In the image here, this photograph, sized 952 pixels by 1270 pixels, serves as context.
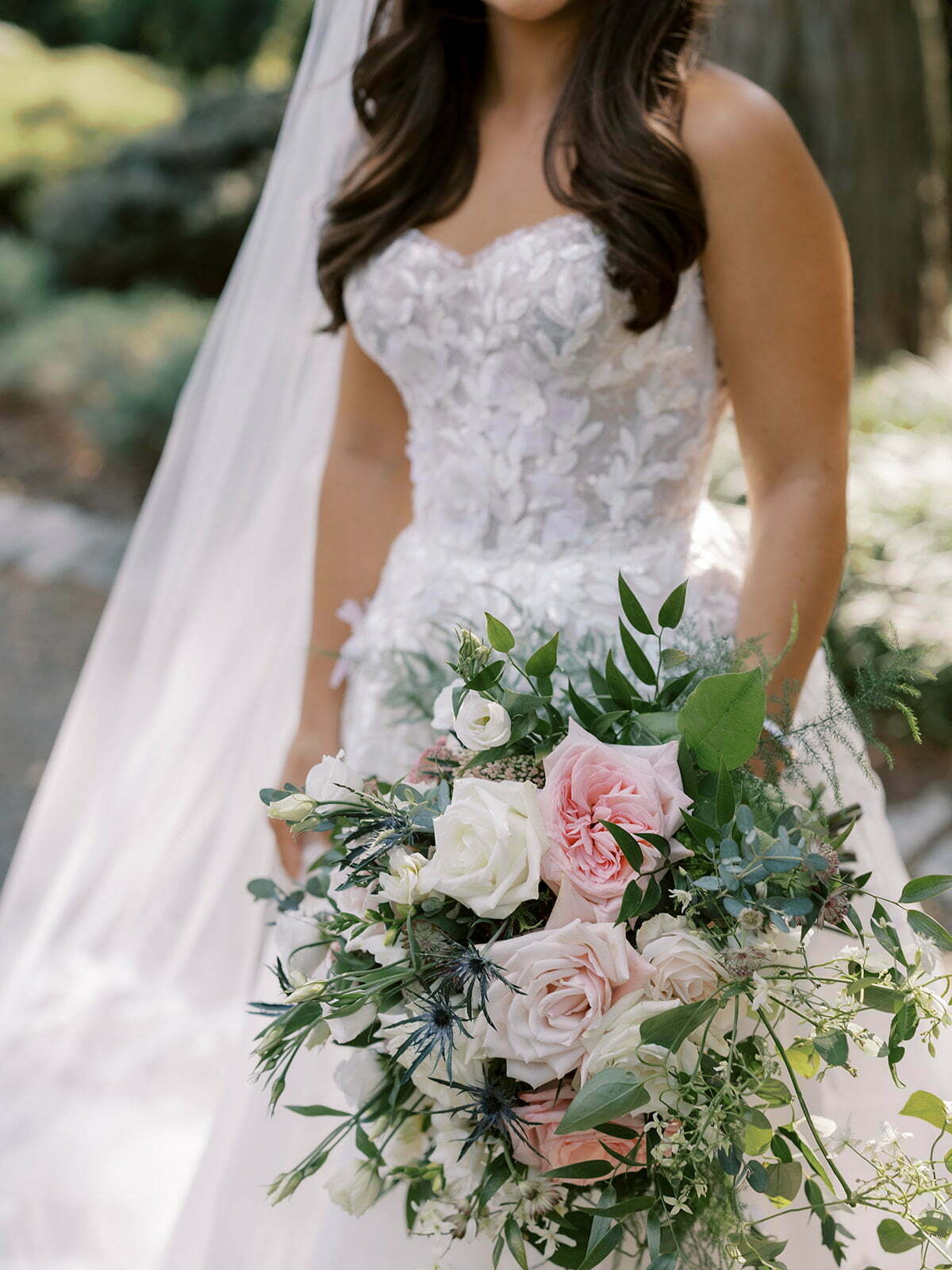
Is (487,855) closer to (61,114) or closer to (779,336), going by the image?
(779,336)

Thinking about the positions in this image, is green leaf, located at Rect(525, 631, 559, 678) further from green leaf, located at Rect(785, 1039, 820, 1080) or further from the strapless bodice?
the strapless bodice

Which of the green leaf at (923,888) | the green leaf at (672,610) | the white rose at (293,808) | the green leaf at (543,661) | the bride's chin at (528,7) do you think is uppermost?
the bride's chin at (528,7)

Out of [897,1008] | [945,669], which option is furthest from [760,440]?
[945,669]

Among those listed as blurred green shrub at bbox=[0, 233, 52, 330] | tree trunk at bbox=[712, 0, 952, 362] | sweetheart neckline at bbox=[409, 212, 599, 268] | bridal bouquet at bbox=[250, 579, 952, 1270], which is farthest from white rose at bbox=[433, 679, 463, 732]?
blurred green shrub at bbox=[0, 233, 52, 330]

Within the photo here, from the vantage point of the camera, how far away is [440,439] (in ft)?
5.99

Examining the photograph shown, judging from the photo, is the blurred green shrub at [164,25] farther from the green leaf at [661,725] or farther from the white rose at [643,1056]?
the white rose at [643,1056]

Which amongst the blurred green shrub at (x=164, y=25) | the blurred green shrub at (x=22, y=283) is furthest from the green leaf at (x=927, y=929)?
the blurred green shrub at (x=164, y=25)

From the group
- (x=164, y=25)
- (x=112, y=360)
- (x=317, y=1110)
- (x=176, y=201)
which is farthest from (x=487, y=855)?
(x=164, y=25)

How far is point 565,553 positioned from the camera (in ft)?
5.72

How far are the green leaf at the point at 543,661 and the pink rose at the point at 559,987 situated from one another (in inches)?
8.6

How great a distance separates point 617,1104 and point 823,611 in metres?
0.88

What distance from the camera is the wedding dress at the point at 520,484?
64.2 inches

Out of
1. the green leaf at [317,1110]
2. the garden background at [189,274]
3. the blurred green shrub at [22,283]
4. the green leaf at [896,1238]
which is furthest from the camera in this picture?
the blurred green shrub at [22,283]

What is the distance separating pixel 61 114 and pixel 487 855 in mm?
11436
